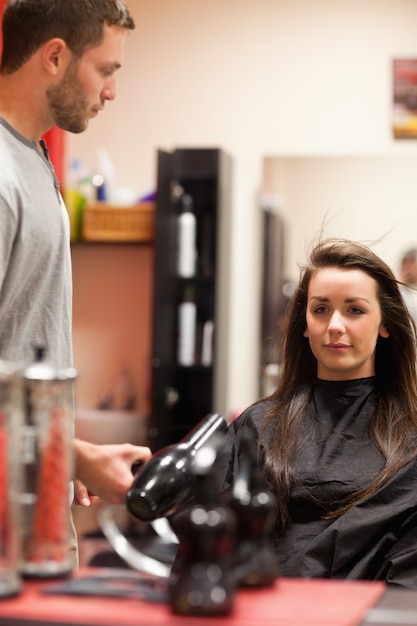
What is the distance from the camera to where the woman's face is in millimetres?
2654

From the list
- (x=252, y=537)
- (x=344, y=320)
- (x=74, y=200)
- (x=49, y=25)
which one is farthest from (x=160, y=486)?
(x=74, y=200)

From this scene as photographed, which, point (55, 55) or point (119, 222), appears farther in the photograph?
point (119, 222)

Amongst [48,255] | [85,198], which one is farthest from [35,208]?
[85,198]

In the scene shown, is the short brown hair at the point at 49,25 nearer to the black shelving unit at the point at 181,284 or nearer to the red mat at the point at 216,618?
the red mat at the point at 216,618

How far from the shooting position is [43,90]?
2121mm

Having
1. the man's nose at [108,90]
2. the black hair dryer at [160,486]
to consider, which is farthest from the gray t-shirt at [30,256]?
the black hair dryer at [160,486]

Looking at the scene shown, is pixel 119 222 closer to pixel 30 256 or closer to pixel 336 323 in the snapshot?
pixel 336 323

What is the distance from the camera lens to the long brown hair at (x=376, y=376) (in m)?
2.54

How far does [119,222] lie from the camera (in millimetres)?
5211

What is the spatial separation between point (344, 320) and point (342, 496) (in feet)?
1.53

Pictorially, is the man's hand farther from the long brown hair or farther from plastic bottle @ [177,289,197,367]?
plastic bottle @ [177,289,197,367]

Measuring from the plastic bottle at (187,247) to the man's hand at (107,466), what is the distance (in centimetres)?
328

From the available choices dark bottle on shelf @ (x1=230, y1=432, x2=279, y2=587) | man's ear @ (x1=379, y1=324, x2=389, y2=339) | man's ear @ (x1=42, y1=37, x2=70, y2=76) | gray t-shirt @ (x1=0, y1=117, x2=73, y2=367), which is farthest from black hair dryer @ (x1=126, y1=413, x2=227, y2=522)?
man's ear @ (x1=379, y1=324, x2=389, y2=339)

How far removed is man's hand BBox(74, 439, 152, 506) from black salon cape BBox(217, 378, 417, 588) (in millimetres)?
801
